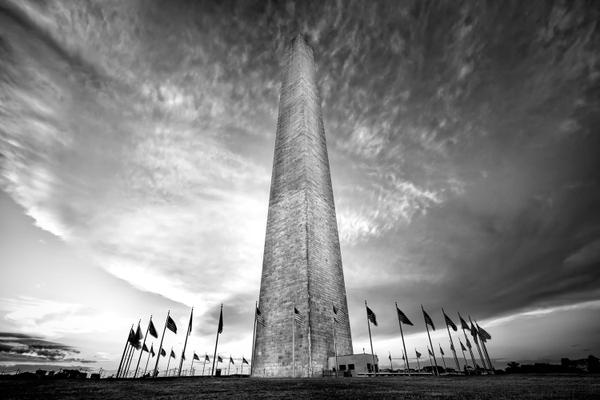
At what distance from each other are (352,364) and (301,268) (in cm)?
545

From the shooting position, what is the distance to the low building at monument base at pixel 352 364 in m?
14.2

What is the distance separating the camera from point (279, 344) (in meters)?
16.0

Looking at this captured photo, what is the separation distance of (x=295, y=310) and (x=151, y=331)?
1338 cm

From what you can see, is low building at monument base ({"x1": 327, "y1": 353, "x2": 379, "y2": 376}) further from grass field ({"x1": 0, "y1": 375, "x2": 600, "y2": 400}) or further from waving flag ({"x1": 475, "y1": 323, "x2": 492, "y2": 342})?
waving flag ({"x1": 475, "y1": 323, "x2": 492, "y2": 342})

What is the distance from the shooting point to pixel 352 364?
1448 cm

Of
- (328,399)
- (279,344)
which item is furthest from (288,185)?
(328,399)

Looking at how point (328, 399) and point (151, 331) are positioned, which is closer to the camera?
point (328, 399)

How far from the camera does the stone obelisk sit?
15.5 m

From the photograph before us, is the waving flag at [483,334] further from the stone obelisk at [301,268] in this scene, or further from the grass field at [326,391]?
the grass field at [326,391]

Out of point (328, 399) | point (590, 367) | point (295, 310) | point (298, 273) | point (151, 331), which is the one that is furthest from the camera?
point (151, 331)

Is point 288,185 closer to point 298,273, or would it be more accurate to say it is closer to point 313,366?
point 298,273

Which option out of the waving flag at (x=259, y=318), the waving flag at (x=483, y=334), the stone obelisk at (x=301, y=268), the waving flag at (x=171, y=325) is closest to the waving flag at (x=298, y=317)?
the stone obelisk at (x=301, y=268)

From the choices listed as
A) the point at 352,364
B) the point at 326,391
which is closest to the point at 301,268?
the point at 352,364

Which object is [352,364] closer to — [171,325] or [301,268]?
[301,268]
